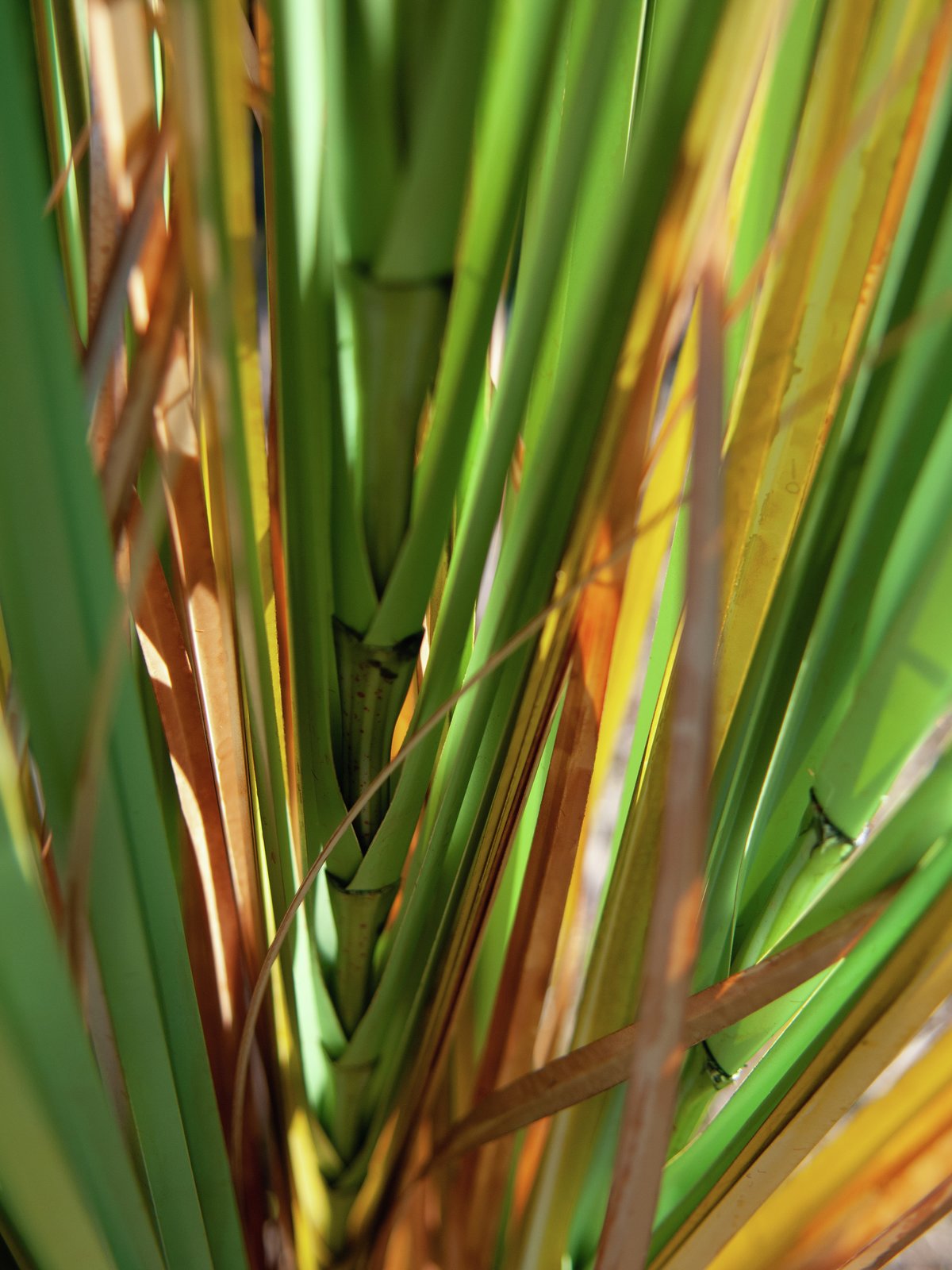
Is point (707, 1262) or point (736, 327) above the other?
point (736, 327)

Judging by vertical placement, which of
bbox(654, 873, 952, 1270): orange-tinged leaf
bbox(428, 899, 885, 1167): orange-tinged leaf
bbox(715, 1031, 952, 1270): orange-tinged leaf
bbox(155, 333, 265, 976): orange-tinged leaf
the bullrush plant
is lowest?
bbox(715, 1031, 952, 1270): orange-tinged leaf

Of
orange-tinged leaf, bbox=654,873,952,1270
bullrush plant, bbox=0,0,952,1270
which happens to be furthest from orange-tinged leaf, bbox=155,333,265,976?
orange-tinged leaf, bbox=654,873,952,1270

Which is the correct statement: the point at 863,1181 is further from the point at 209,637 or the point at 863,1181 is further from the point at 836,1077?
the point at 209,637

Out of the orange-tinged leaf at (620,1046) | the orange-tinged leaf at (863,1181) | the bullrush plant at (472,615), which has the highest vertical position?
the bullrush plant at (472,615)

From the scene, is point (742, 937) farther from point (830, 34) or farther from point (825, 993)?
point (830, 34)

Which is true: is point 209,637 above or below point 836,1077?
above

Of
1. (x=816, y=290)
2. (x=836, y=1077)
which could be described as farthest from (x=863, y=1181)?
(x=816, y=290)

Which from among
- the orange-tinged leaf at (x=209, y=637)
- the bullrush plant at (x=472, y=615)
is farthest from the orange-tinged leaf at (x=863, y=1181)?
the orange-tinged leaf at (x=209, y=637)

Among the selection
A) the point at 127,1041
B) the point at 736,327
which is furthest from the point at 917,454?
the point at 127,1041

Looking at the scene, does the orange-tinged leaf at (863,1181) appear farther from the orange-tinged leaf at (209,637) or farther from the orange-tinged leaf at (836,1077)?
the orange-tinged leaf at (209,637)

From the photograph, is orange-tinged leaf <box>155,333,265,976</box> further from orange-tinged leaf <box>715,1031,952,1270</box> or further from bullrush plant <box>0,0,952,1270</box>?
orange-tinged leaf <box>715,1031,952,1270</box>

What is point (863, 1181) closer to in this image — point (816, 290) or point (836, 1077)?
point (836, 1077)
